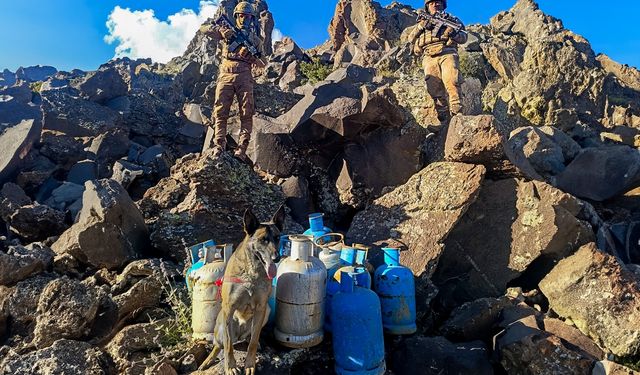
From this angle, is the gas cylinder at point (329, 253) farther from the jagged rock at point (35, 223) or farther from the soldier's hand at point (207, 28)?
the soldier's hand at point (207, 28)

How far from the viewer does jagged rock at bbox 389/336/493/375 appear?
13.2ft

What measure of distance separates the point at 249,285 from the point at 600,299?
380 cm

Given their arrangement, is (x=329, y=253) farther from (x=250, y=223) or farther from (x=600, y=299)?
(x=600, y=299)

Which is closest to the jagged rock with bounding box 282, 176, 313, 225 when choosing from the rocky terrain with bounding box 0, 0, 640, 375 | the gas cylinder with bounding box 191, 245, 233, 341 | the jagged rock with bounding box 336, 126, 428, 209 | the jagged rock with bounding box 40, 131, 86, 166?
the rocky terrain with bounding box 0, 0, 640, 375

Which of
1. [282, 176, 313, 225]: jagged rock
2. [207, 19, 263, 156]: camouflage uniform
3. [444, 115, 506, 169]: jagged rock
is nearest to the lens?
[444, 115, 506, 169]: jagged rock

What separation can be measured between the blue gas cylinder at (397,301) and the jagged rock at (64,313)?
2.73 m

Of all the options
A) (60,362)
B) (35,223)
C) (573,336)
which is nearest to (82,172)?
(35,223)

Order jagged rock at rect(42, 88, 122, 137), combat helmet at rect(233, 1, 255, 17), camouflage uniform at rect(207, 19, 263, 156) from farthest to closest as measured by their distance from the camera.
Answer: jagged rock at rect(42, 88, 122, 137)
combat helmet at rect(233, 1, 255, 17)
camouflage uniform at rect(207, 19, 263, 156)

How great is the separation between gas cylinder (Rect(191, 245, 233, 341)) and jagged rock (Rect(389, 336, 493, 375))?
5.69 feet

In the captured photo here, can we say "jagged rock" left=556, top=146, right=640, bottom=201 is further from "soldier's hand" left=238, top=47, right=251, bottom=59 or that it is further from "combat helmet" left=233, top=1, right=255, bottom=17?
"combat helmet" left=233, top=1, right=255, bottom=17

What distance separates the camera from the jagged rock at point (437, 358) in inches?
159

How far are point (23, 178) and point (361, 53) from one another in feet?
72.2

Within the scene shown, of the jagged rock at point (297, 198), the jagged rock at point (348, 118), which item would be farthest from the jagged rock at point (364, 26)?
the jagged rock at point (297, 198)

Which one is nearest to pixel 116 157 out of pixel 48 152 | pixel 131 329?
pixel 48 152
